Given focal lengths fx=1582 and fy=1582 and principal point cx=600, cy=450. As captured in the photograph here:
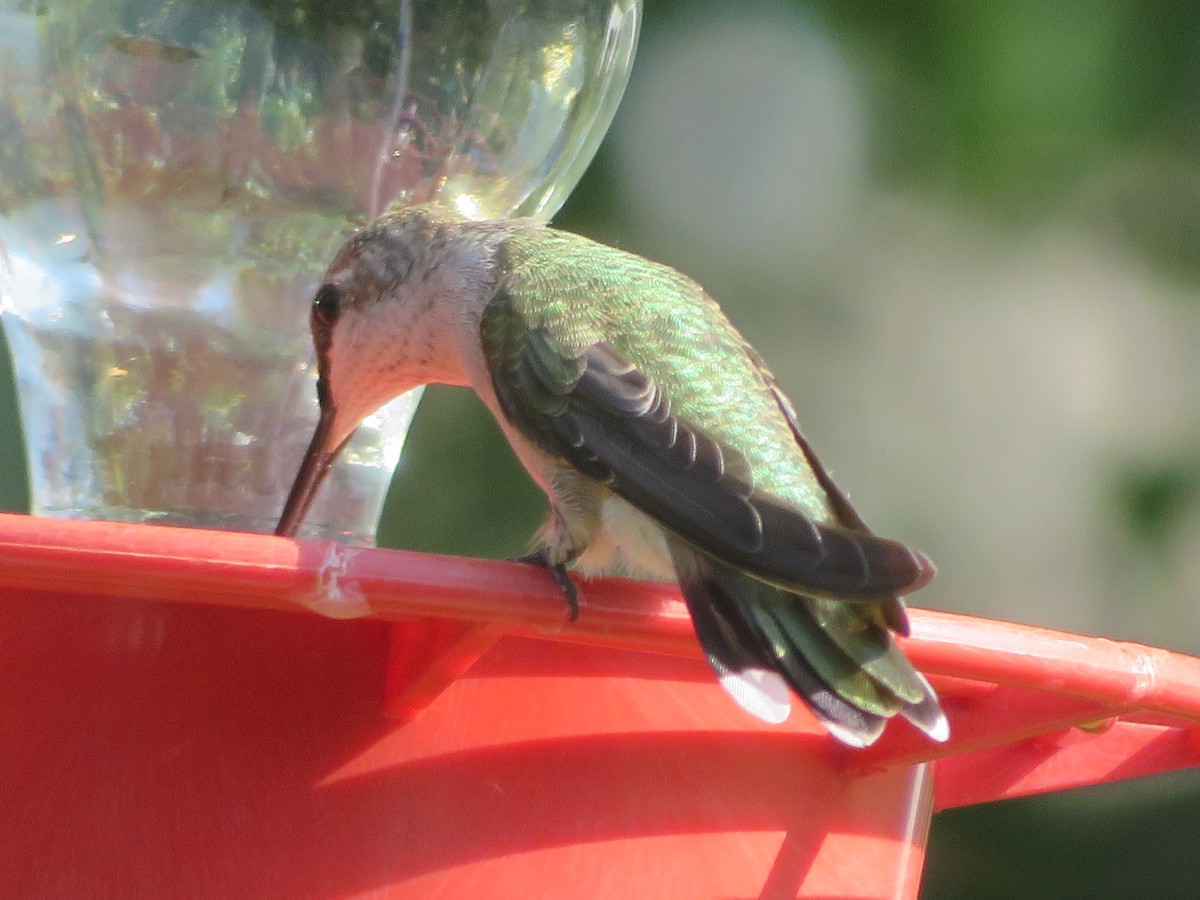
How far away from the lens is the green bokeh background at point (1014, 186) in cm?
405

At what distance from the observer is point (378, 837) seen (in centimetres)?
178

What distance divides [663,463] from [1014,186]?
2.75m

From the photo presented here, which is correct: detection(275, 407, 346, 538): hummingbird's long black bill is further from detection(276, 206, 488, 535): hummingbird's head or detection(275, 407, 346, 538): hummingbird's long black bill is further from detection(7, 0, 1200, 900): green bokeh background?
detection(7, 0, 1200, 900): green bokeh background

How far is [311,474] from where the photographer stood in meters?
2.78

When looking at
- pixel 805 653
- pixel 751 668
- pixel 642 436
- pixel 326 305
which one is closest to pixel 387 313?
pixel 326 305

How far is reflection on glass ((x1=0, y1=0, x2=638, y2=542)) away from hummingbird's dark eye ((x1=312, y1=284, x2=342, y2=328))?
11cm

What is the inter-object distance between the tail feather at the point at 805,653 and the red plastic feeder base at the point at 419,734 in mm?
49

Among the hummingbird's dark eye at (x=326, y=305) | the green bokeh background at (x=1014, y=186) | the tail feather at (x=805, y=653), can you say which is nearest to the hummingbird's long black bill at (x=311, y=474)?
the hummingbird's dark eye at (x=326, y=305)

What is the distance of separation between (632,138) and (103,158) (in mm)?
2427

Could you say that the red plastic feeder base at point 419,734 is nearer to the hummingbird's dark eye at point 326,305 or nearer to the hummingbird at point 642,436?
the hummingbird at point 642,436

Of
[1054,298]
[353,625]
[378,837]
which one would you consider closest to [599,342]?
[353,625]

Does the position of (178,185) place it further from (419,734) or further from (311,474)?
(419,734)

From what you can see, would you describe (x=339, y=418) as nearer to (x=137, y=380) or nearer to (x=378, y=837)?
(x=137, y=380)

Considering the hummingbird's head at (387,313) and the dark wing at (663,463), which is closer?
the dark wing at (663,463)
